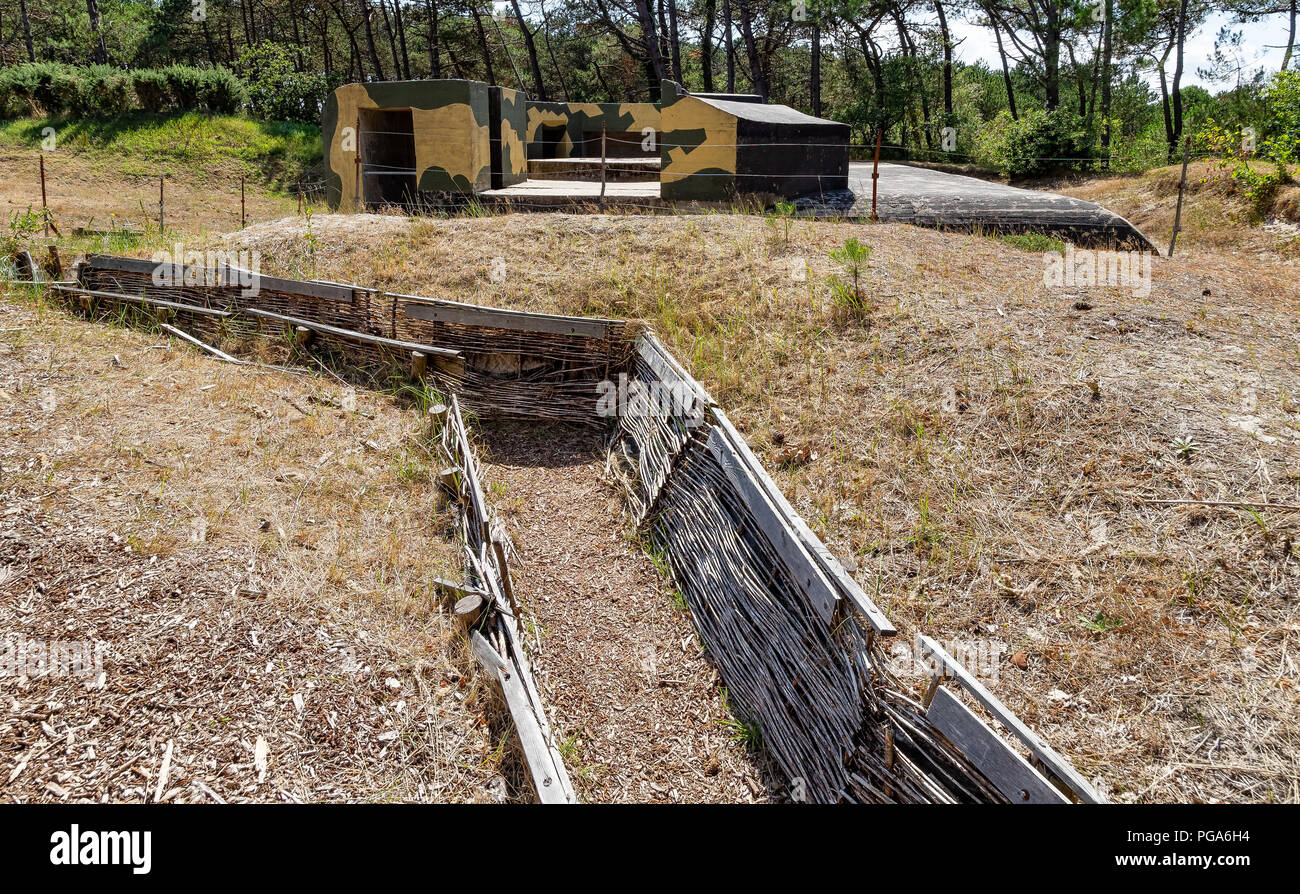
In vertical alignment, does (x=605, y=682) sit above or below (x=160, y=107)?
below

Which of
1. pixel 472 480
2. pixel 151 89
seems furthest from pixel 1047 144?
pixel 151 89

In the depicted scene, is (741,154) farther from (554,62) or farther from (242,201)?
(554,62)

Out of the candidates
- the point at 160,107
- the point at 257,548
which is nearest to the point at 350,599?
the point at 257,548

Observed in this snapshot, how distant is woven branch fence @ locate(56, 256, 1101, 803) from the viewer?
10.4 feet

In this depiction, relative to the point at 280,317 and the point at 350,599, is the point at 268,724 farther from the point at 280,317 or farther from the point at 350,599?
the point at 280,317

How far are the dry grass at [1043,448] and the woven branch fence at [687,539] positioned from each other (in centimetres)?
38

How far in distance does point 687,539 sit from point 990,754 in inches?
106

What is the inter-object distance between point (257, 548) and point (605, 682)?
81.7 inches

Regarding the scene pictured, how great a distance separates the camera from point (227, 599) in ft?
14.4

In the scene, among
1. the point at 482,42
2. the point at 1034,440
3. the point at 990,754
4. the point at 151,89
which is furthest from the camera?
the point at 482,42

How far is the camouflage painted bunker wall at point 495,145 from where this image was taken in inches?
448

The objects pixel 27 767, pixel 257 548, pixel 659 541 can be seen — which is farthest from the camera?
Result: pixel 659 541
